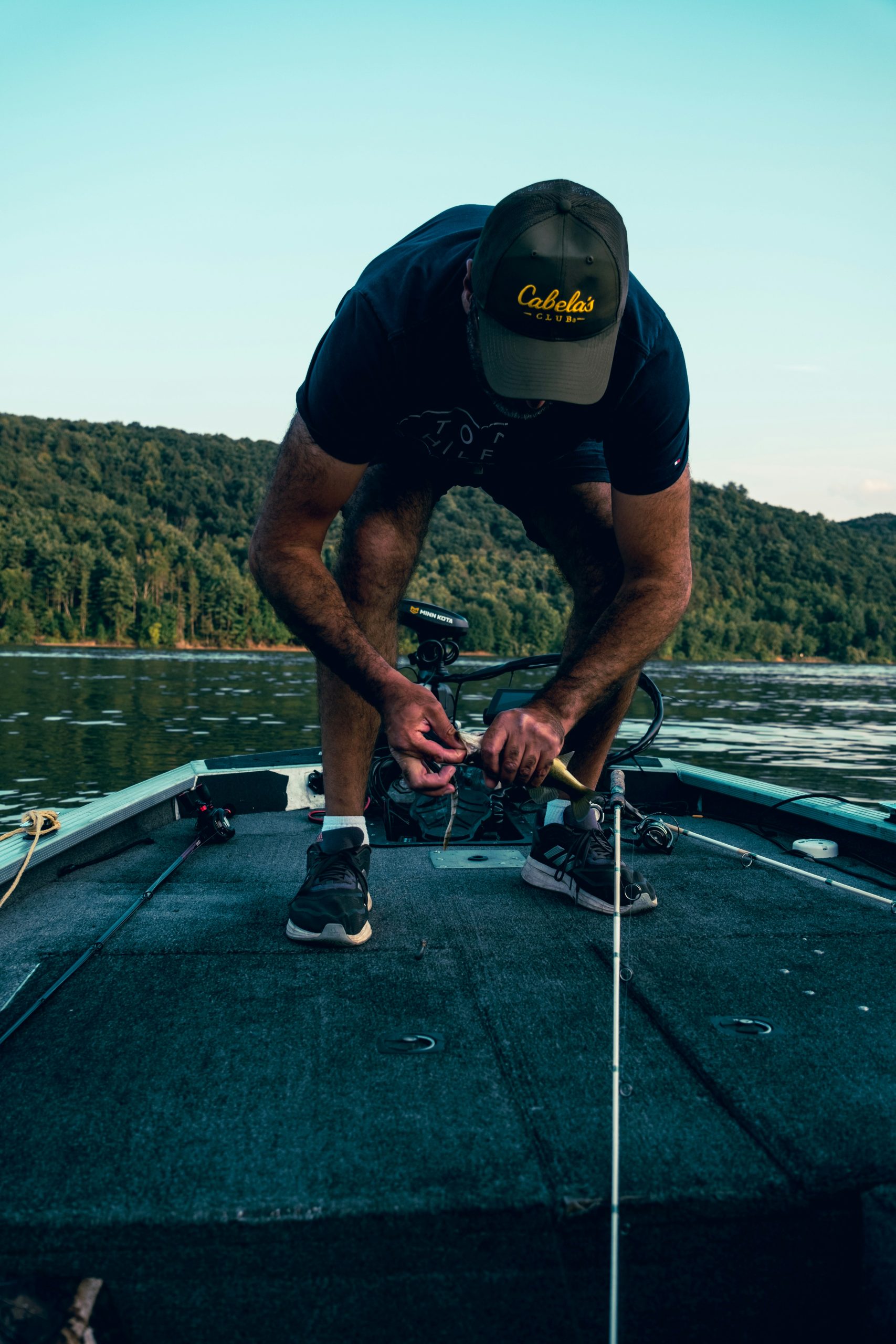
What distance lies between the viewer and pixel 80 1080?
61.8 inches

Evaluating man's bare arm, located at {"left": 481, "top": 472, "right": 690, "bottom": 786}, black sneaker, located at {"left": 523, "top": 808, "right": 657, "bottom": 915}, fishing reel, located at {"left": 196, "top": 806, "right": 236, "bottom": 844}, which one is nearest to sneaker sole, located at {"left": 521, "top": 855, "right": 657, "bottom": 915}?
black sneaker, located at {"left": 523, "top": 808, "right": 657, "bottom": 915}

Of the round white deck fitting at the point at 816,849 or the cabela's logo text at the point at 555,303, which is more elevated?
the cabela's logo text at the point at 555,303

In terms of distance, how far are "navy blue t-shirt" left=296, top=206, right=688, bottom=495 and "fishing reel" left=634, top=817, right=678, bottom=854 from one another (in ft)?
4.98

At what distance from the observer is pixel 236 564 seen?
281ft

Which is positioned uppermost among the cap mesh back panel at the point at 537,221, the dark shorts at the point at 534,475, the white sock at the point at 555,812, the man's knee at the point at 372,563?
the cap mesh back panel at the point at 537,221

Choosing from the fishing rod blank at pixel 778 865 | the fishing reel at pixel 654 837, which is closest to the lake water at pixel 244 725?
the fishing rod blank at pixel 778 865

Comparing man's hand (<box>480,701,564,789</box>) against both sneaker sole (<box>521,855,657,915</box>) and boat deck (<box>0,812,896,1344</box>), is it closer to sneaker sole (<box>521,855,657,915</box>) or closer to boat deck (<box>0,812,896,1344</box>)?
boat deck (<box>0,812,896,1344</box>)

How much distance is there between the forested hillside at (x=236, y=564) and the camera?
244 ft

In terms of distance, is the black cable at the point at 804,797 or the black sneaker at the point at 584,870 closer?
the black sneaker at the point at 584,870

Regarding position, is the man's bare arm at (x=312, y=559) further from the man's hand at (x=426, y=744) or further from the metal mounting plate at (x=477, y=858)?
the metal mounting plate at (x=477, y=858)

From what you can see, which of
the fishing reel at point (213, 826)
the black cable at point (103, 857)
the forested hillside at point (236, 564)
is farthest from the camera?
the forested hillside at point (236, 564)

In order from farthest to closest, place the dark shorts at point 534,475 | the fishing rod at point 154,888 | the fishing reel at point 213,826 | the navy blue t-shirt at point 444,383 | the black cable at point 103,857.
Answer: the fishing reel at point 213,826
the black cable at point 103,857
the dark shorts at point 534,475
the navy blue t-shirt at point 444,383
the fishing rod at point 154,888

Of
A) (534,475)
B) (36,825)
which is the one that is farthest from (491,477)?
(36,825)

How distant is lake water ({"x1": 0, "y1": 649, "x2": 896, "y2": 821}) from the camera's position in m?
14.5
